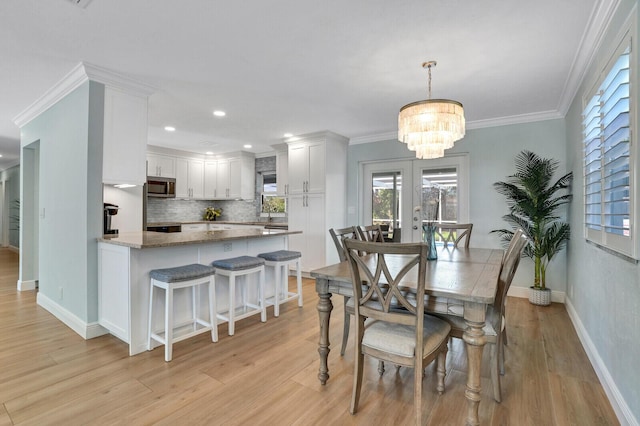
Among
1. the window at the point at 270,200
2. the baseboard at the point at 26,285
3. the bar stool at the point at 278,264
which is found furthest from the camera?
the window at the point at 270,200

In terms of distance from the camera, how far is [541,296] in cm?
385

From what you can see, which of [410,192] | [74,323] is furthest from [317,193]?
[74,323]

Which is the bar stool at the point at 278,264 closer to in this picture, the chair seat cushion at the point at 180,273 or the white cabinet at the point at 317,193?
the chair seat cushion at the point at 180,273

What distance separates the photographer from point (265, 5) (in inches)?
78.4

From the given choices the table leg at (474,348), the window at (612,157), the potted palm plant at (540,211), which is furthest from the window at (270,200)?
the table leg at (474,348)

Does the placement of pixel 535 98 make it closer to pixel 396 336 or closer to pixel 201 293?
pixel 396 336

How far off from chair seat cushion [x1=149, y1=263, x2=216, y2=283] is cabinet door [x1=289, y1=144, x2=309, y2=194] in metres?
2.95

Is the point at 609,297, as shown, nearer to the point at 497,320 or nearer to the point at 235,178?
the point at 497,320

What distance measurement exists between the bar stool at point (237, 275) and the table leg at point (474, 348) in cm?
201

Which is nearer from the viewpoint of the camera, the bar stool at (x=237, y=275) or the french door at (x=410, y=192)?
the bar stool at (x=237, y=275)

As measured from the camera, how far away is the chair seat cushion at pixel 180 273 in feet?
8.11

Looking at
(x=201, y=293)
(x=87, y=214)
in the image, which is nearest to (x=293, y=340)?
(x=201, y=293)

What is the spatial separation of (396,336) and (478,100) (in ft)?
10.1

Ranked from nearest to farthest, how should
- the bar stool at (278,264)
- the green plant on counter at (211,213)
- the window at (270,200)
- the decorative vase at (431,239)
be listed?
the decorative vase at (431,239) < the bar stool at (278,264) < the window at (270,200) < the green plant on counter at (211,213)
